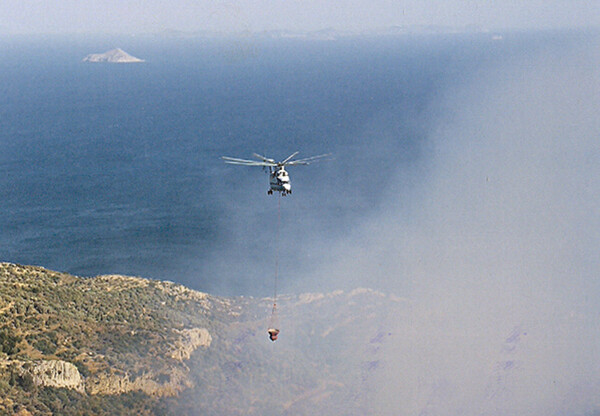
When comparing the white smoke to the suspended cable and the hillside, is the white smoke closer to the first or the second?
the hillside

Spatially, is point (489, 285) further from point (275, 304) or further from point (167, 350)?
point (167, 350)

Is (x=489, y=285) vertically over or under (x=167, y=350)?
over

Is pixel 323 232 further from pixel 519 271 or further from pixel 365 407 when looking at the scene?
pixel 365 407

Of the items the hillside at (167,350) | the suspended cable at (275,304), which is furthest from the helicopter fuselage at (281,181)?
the hillside at (167,350)

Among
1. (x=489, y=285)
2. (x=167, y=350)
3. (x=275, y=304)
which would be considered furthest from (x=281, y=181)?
(x=489, y=285)

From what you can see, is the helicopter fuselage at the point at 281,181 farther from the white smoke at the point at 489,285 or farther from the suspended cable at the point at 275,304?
the white smoke at the point at 489,285

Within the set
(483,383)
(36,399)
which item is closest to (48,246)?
(36,399)

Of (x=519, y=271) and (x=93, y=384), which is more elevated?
(x=519, y=271)
